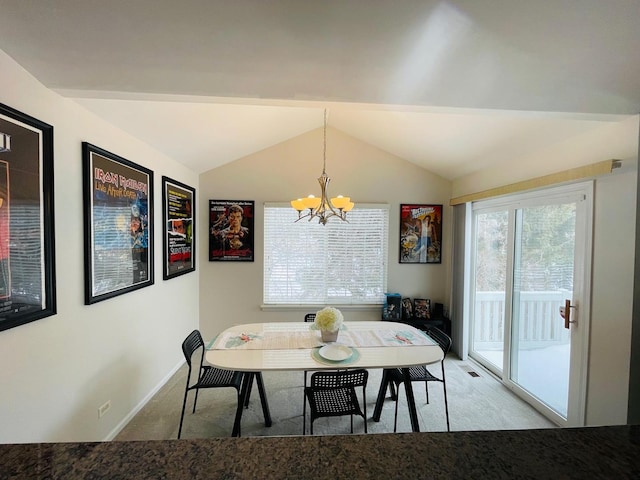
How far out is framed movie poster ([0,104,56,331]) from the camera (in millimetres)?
1271

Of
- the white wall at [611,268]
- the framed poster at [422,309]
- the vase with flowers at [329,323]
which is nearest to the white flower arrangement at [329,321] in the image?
the vase with flowers at [329,323]

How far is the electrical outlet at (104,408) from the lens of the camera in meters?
1.98

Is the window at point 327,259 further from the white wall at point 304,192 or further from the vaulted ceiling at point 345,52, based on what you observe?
the vaulted ceiling at point 345,52

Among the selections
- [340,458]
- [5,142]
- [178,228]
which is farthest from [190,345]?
[340,458]

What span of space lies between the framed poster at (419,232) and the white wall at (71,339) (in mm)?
3153

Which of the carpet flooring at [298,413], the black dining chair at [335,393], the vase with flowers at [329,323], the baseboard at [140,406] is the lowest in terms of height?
the carpet flooring at [298,413]

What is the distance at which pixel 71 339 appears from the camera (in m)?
1.72

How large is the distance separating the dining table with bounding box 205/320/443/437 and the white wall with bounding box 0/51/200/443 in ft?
2.59

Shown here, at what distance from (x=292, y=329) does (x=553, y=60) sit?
8.12 ft

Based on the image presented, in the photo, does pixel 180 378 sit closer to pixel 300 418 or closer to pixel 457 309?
pixel 300 418

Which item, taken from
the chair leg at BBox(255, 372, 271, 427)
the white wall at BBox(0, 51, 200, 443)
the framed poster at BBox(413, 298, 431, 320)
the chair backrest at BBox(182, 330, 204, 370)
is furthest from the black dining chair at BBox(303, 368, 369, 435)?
the framed poster at BBox(413, 298, 431, 320)

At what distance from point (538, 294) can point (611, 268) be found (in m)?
0.81

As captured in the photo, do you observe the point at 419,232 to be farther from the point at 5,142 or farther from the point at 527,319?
the point at 5,142

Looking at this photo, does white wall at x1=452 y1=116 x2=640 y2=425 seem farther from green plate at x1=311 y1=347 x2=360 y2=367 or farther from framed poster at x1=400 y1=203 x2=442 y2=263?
framed poster at x1=400 y1=203 x2=442 y2=263
